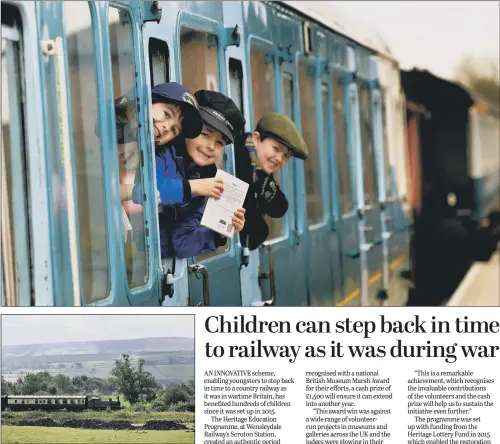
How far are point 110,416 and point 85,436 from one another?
0.13 meters

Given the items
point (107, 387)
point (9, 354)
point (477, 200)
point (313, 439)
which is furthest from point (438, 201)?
point (9, 354)

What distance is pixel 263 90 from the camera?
420 centimetres

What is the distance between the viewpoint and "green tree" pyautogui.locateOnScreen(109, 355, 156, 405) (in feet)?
13.5

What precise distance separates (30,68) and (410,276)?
2.24 metres

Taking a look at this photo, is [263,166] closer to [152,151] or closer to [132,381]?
[152,151]

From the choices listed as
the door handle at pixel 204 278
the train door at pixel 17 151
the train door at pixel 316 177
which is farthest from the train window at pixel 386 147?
the train door at pixel 17 151

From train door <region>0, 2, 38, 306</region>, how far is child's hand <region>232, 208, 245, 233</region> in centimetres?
95

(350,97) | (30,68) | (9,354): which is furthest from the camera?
(350,97)

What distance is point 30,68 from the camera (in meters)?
3.38

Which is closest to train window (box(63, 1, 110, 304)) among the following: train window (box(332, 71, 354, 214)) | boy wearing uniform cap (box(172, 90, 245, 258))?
boy wearing uniform cap (box(172, 90, 245, 258))

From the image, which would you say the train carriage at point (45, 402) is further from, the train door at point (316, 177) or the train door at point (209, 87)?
the train door at point (316, 177)

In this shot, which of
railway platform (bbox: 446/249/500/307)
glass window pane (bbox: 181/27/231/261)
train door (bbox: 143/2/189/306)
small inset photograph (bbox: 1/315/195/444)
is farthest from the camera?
railway platform (bbox: 446/249/500/307)

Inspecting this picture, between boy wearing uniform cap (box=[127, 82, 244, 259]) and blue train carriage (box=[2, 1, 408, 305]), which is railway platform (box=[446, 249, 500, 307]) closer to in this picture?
blue train carriage (box=[2, 1, 408, 305])

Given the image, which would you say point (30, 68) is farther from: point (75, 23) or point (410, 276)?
point (410, 276)
